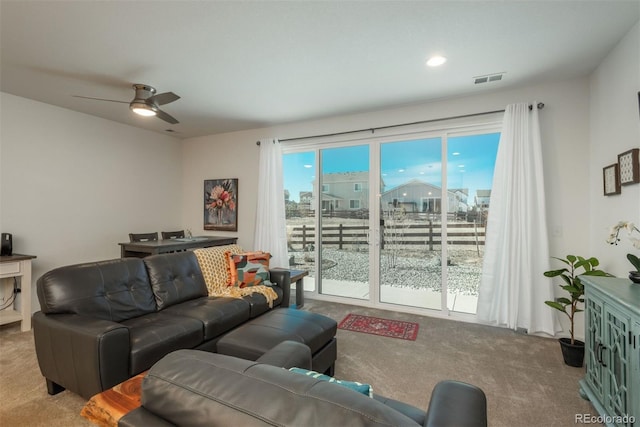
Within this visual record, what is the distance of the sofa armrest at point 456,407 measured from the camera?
2.83ft

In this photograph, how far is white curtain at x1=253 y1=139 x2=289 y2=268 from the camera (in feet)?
14.9

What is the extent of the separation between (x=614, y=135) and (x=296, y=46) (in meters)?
2.82

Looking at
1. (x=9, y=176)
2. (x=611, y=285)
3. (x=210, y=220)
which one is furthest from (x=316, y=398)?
(x=210, y=220)

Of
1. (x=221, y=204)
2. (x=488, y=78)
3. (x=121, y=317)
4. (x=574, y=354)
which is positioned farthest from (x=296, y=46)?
(x=574, y=354)

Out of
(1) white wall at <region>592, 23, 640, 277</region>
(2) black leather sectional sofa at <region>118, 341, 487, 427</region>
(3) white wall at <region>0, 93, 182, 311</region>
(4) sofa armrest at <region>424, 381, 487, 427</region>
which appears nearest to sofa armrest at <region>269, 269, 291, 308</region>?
(4) sofa armrest at <region>424, 381, 487, 427</region>

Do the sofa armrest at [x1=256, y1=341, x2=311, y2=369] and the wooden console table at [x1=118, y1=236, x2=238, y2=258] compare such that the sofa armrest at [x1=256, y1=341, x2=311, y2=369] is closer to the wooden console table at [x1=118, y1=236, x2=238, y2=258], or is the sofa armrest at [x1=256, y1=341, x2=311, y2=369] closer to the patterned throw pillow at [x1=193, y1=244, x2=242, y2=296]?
the patterned throw pillow at [x1=193, y1=244, x2=242, y2=296]

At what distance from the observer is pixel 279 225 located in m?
4.55

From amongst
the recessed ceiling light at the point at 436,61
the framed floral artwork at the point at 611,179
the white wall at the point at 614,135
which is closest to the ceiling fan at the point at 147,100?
the recessed ceiling light at the point at 436,61

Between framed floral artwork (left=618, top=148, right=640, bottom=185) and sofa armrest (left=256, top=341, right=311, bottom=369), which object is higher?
framed floral artwork (left=618, top=148, right=640, bottom=185)

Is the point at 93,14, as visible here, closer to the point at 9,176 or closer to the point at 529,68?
the point at 9,176

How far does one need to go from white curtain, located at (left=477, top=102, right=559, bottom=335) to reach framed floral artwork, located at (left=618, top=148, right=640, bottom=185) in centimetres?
72

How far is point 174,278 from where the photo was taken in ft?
9.66

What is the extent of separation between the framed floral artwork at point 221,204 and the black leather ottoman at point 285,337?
288 cm

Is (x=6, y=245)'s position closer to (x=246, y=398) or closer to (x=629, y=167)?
(x=246, y=398)
